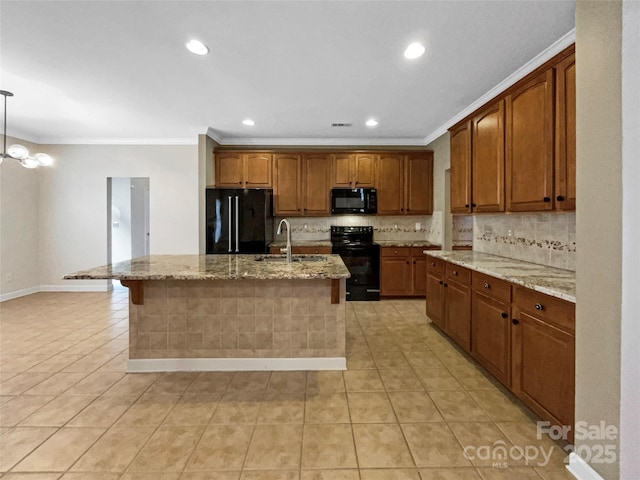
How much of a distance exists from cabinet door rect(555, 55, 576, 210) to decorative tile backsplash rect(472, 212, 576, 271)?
0.36 m

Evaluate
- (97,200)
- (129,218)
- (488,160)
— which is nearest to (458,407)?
(488,160)

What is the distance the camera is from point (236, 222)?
4477 millimetres

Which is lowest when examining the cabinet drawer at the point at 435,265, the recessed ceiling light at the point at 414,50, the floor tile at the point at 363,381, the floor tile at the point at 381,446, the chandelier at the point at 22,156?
the floor tile at the point at 381,446

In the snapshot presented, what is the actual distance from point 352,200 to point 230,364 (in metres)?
3.15

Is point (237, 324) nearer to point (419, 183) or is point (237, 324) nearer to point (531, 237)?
point (531, 237)

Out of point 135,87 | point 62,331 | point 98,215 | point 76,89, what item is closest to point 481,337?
point 135,87

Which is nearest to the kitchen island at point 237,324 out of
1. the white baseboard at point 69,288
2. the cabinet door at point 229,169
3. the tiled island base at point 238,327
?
the tiled island base at point 238,327

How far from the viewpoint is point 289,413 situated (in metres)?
2.02

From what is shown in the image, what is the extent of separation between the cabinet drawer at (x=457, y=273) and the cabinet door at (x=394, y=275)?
1619 millimetres

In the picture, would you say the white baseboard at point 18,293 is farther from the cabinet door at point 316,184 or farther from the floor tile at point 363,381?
the floor tile at point 363,381

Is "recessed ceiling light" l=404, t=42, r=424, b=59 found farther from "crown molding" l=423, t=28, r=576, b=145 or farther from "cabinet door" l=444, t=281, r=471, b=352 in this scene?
"cabinet door" l=444, t=281, r=471, b=352

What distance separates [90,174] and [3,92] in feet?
6.87

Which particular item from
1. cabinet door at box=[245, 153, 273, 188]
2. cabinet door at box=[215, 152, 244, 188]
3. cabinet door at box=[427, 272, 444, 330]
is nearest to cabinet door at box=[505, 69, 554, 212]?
cabinet door at box=[427, 272, 444, 330]

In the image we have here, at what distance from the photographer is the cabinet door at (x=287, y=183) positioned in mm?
4988
